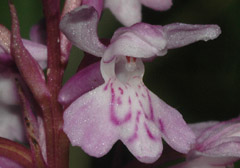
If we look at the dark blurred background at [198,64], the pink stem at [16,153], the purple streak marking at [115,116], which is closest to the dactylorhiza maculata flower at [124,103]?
the purple streak marking at [115,116]

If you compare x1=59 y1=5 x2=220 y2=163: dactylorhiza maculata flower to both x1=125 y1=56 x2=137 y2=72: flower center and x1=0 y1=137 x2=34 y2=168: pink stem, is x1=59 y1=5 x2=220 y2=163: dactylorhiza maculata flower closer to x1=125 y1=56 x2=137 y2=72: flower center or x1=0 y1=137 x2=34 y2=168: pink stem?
x1=125 y1=56 x2=137 y2=72: flower center

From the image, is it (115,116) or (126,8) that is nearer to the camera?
(115,116)

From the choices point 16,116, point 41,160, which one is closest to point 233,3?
point 16,116

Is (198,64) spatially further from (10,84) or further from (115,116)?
(115,116)

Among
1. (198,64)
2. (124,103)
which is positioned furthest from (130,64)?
(198,64)

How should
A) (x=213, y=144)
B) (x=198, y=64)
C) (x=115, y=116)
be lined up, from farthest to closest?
(x=198, y=64) → (x=213, y=144) → (x=115, y=116)

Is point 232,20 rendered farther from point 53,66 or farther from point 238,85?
point 53,66

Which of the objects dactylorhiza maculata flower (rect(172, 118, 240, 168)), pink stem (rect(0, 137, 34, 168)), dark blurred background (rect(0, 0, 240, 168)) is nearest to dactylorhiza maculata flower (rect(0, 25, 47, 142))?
pink stem (rect(0, 137, 34, 168))

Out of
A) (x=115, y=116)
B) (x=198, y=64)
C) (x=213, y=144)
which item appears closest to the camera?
(x=115, y=116)

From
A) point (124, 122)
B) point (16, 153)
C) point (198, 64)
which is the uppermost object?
point (124, 122)
